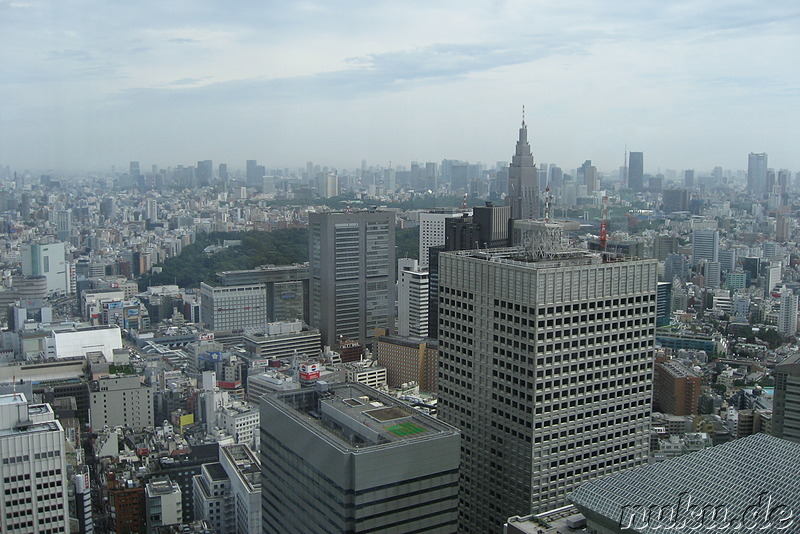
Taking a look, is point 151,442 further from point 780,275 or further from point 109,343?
point 780,275

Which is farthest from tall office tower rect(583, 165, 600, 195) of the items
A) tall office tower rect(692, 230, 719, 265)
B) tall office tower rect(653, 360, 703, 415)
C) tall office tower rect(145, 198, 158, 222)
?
tall office tower rect(145, 198, 158, 222)

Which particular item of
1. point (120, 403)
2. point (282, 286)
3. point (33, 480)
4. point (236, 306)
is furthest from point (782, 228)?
point (33, 480)

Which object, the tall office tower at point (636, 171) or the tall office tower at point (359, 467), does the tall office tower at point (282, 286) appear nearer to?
the tall office tower at point (636, 171)

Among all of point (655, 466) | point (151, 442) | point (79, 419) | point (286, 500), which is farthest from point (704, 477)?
point (79, 419)

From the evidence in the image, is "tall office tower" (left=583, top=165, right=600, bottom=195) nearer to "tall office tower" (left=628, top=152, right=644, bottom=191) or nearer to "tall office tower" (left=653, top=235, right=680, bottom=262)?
"tall office tower" (left=628, top=152, right=644, bottom=191)

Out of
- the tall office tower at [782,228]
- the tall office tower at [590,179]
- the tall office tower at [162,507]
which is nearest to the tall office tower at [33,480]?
the tall office tower at [162,507]

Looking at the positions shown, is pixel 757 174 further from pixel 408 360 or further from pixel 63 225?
pixel 63 225
